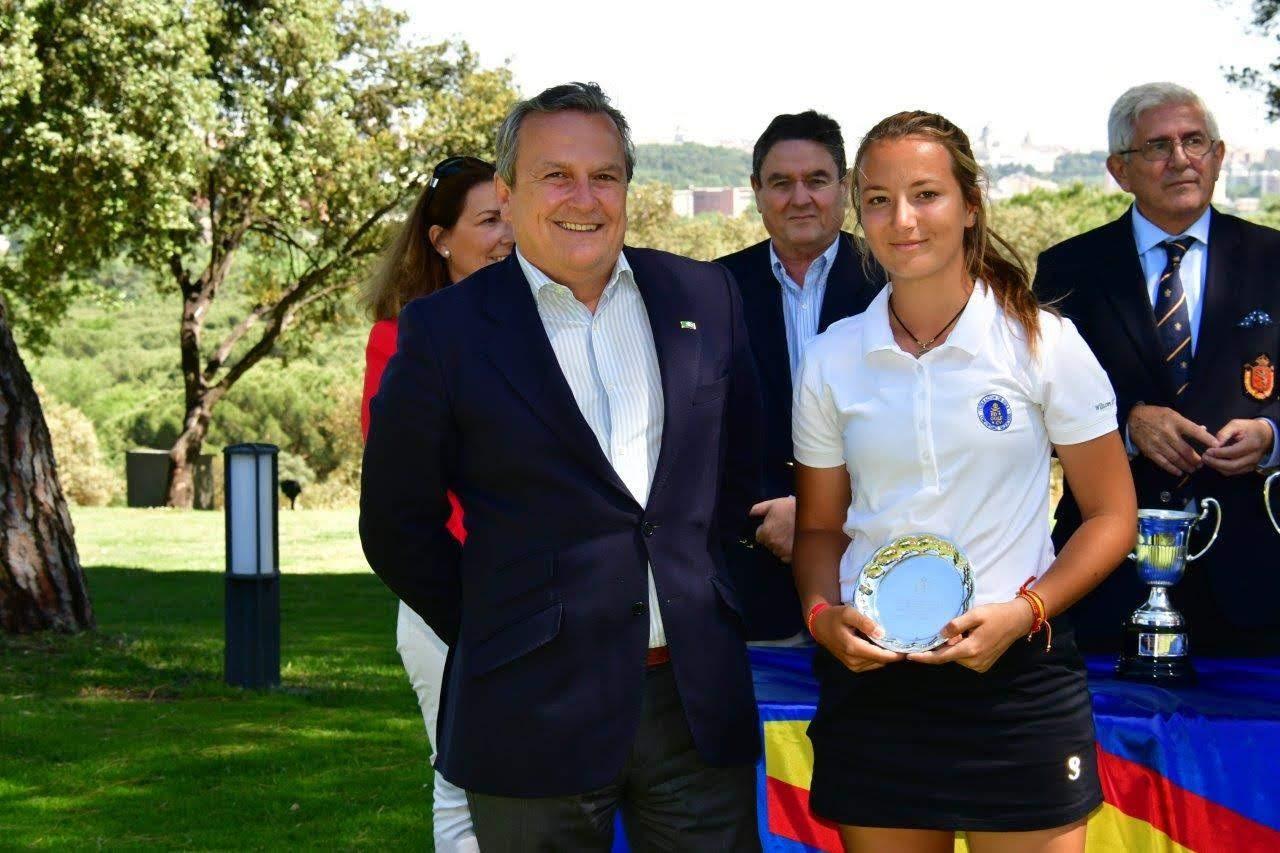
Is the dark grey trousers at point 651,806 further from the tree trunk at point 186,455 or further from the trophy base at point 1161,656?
the tree trunk at point 186,455

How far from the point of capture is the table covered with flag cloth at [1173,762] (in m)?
3.16

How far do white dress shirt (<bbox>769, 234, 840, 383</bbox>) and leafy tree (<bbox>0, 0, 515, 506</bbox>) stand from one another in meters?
16.4

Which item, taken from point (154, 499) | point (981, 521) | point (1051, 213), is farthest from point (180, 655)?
point (1051, 213)

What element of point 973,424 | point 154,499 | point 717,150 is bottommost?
point 154,499

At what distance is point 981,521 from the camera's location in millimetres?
2549

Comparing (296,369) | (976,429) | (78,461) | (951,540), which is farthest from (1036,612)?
(296,369)

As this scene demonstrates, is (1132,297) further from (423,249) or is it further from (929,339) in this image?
(423,249)

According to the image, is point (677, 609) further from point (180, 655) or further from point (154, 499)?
point (154, 499)

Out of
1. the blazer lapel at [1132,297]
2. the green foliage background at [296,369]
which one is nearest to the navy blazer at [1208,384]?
the blazer lapel at [1132,297]

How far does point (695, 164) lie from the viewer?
7431 centimetres

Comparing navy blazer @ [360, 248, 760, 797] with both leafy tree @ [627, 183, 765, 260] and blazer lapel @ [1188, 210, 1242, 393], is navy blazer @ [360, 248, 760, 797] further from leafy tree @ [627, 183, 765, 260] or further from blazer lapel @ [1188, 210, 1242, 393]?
leafy tree @ [627, 183, 765, 260]

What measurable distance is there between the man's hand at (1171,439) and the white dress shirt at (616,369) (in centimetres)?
148

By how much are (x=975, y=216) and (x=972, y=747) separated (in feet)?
3.02

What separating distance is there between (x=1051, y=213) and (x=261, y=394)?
2310cm
